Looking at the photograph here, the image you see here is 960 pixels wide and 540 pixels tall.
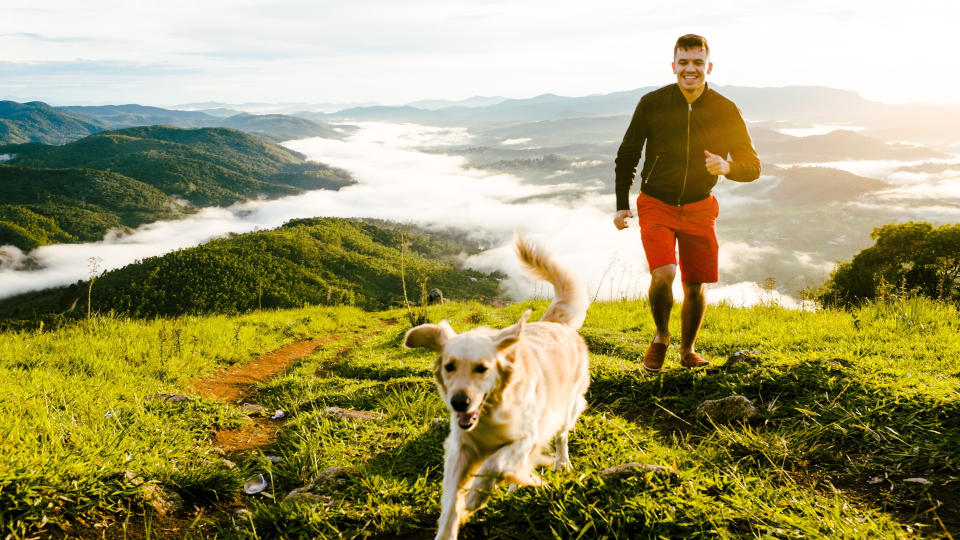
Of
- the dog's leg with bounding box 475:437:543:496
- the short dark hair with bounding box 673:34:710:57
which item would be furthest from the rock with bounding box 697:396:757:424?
the short dark hair with bounding box 673:34:710:57

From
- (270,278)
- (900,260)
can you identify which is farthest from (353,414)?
(270,278)

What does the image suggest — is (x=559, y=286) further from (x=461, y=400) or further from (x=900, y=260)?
(x=900, y=260)

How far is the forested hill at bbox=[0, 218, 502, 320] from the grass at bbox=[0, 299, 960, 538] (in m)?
34.1

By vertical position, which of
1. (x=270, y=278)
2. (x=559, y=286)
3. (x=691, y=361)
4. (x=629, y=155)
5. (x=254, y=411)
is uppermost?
(x=629, y=155)

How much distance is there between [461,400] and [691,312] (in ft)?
13.6

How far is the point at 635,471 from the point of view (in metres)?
3.18

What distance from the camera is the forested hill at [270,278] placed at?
6856 cm

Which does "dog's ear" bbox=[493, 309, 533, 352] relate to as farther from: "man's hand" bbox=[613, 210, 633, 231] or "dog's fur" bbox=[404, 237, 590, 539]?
"man's hand" bbox=[613, 210, 633, 231]

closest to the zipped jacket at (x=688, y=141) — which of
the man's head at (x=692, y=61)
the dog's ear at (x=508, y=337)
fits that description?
the man's head at (x=692, y=61)

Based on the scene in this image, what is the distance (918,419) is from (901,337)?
3290 millimetres

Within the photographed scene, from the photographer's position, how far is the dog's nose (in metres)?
2.46

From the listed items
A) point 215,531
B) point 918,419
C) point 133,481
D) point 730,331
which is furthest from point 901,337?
point 133,481

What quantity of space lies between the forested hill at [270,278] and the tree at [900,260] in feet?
106

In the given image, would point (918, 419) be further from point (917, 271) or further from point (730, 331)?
point (917, 271)
